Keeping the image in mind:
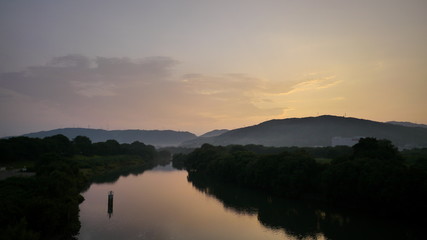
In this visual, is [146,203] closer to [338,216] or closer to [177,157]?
[338,216]

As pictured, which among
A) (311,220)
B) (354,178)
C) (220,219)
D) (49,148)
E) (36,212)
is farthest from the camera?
(49,148)

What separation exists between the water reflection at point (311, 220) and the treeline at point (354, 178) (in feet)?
7.67

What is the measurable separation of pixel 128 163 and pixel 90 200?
77.8m

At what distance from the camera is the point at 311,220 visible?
39125 mm

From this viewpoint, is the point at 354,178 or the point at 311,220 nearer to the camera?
the point at 311,220

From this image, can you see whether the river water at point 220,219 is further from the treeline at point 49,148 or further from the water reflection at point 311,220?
the treeline at point 49,148

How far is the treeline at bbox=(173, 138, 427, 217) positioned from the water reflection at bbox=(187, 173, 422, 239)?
7.67 feet

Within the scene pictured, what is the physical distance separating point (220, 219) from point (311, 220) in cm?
1158

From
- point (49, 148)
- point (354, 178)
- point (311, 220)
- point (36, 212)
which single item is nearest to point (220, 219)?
point (311, 220)

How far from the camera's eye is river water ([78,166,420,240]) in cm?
3286

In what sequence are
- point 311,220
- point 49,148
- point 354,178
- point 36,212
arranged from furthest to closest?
1. point 49,148
2. point 354,178
3. point 311,220
4. point 36,212

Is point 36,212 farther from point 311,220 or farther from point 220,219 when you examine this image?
point 311,220

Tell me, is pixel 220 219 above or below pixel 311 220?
below

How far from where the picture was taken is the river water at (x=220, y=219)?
32.9 meters
